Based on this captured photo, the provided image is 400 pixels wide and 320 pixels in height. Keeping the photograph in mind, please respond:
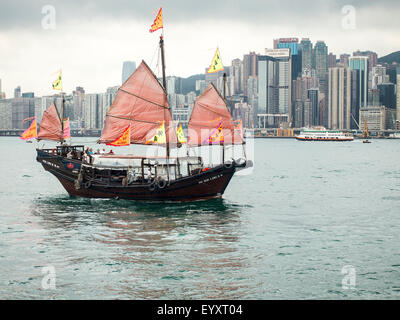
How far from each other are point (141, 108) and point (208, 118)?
17.0ft

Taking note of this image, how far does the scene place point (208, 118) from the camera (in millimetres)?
41688

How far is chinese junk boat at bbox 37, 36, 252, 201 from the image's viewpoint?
122 ft

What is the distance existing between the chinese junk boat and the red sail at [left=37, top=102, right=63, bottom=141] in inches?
147

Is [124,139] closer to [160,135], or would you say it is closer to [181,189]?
[160,135]

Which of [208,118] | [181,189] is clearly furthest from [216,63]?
[181,189]

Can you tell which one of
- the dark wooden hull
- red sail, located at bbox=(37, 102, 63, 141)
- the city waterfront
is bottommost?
the city waterfront

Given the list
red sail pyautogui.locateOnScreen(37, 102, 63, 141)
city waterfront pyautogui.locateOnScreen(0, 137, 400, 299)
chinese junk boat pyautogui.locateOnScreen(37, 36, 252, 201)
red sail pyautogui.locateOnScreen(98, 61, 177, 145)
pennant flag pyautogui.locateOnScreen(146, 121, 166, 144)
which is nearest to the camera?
city waterfront pyautogui.locateOnScreen(0, 137, 400, 299)

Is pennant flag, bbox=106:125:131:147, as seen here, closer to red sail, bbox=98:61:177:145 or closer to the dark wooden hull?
red sail, bbox=98:61:177:145

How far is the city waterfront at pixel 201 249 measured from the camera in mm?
18656

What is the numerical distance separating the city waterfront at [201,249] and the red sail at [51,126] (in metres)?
7.13

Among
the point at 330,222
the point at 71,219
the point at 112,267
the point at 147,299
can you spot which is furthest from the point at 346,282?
the point at 71,219

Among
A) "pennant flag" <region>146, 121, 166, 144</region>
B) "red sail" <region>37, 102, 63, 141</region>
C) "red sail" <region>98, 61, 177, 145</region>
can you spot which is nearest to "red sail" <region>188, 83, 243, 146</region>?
"red sail" <region>98, 61, 177, 145</region>
